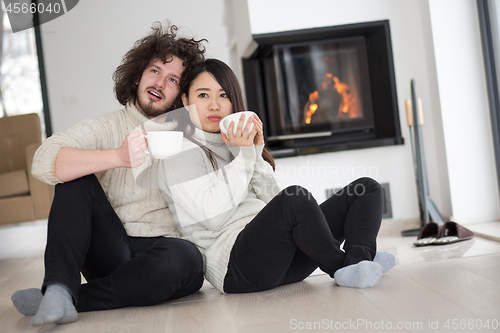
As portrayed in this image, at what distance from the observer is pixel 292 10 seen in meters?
2.77

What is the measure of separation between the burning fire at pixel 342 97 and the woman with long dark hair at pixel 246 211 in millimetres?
1499

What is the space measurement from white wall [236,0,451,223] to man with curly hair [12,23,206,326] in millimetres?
1384

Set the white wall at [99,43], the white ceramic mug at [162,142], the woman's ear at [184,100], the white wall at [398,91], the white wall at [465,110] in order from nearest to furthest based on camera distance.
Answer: the white ceramic mug at [162,142], the woman's ear at [184,100], the white wall at [465,110], the white wall at [398,91], the white wall at [99,43]

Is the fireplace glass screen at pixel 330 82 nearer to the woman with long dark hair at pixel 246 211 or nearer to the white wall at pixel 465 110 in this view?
the white wall at pixel 465 110

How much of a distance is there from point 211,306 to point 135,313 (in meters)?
0.20

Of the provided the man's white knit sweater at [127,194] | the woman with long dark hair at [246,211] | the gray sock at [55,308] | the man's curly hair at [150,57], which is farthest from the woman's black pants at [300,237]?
the man's curly hair at [150,57]

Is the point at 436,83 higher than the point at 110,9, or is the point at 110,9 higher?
the point at 110,9

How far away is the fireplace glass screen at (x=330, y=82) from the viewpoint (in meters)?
2.92

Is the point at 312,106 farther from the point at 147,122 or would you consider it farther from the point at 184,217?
the point at 184,217

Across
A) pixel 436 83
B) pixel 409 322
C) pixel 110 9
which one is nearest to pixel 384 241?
pixel 436 83

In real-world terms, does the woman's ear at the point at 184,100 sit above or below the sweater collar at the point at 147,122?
above

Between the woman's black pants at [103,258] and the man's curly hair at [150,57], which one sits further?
the man's curly hair at [150,57]

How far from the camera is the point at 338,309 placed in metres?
1.16

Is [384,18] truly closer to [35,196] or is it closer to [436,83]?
[436,83]
